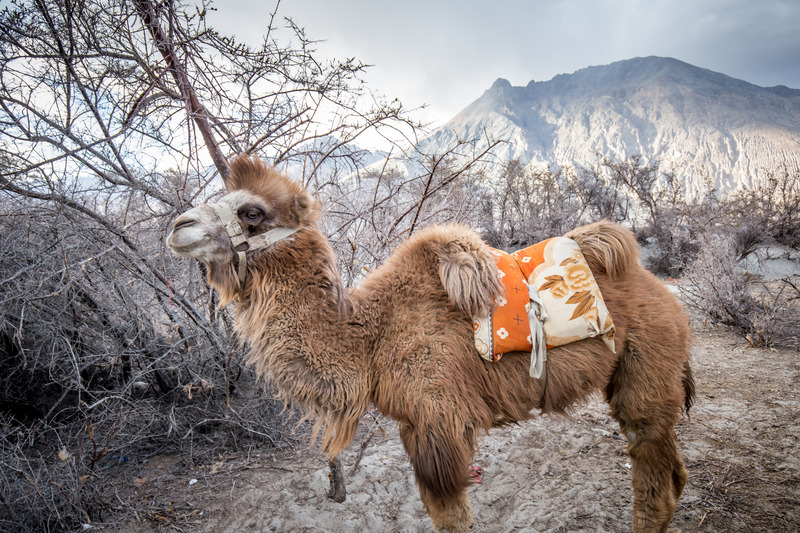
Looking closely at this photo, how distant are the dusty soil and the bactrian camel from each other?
74 centimetres

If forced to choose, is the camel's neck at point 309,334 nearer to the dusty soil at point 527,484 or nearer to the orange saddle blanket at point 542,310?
the orange saddle blanket at point 542,310

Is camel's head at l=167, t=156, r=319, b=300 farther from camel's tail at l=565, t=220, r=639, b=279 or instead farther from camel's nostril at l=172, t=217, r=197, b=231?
camel's tail at l=565, t=220, r=639, b=279

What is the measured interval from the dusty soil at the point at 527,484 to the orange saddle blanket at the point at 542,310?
63.4 inches

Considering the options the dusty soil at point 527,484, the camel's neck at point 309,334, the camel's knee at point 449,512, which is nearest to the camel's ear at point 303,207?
the camel's neck at point 309,334

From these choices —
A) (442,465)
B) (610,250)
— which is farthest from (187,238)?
(610,250)

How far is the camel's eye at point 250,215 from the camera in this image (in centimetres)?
231

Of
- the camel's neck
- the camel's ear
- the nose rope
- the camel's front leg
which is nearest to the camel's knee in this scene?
the camel's front leg

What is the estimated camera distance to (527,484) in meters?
3.53

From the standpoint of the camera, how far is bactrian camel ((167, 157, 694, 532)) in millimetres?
2133

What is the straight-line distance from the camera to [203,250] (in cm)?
213

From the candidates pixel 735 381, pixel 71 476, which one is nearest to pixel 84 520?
pixel 71 476

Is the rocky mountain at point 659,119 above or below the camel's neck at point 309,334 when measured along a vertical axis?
above

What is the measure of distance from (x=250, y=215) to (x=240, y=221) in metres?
0.07

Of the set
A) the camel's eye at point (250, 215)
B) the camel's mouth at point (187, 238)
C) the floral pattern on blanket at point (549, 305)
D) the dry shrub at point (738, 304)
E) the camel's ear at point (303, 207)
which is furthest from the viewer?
the dry shrub at point (738, 304)
